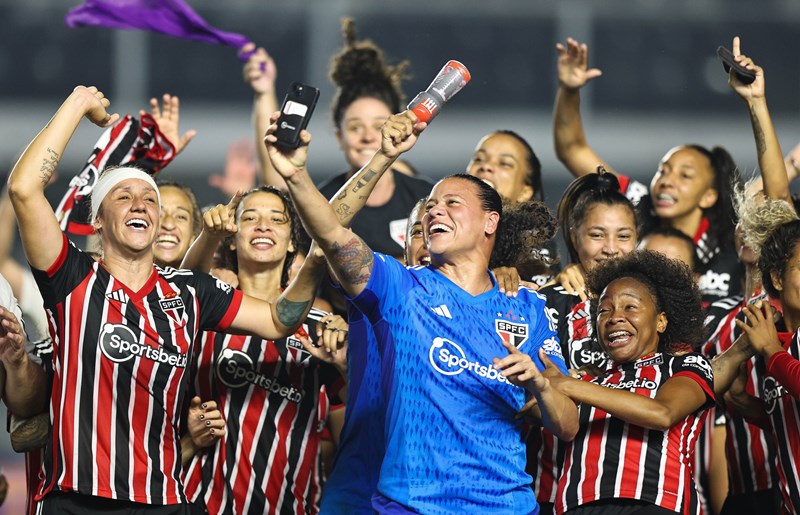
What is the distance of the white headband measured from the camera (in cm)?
457

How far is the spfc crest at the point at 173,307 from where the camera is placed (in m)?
4.40

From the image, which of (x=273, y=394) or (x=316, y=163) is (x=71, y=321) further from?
(x=316, y=163)

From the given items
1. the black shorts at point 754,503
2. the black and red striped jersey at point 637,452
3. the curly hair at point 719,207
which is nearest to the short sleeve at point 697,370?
the black and red striped jersey at point 637,452

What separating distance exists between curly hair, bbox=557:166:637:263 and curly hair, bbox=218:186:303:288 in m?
1.14

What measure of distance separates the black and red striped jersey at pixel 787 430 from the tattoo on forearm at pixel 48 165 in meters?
2.60

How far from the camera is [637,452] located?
4.39 metres

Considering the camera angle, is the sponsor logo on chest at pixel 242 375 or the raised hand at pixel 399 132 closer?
the raised hand at pixel 399 132

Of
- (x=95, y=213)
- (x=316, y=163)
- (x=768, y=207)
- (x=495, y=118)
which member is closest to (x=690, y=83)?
(x=495, y=118)

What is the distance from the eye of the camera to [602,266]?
4840 mm

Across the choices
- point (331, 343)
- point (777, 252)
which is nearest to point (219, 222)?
point (331, 343)

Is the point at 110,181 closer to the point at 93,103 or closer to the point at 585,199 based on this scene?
the point at 93,103

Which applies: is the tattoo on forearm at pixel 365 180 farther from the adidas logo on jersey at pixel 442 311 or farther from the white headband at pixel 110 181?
the white headband at pixel 110 181

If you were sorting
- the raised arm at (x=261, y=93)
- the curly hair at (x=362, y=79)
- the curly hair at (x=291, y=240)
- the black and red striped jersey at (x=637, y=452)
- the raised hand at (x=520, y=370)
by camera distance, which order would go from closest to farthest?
the raised hand at (x=520, y=370) → the black and red striped jersey at (x=637, y=452) → the curly hair at (x=291, y=240) → the raised arm at (x=261, y=93) → the curly hair at (x=362, y=79)

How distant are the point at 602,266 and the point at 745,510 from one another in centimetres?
120
